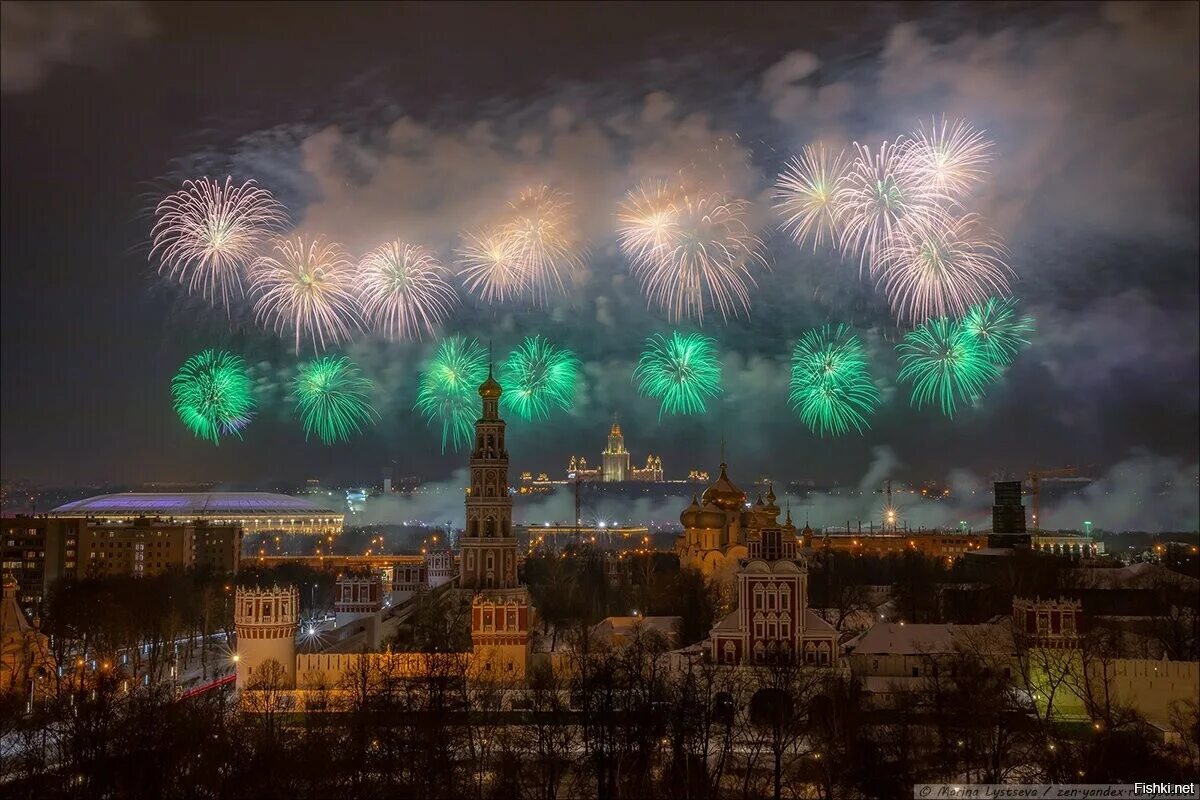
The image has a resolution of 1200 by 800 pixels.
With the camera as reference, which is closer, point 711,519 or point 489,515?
point 489,515

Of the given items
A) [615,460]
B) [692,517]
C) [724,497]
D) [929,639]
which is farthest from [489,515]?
[615,460]

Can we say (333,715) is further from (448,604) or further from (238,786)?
(448,604)

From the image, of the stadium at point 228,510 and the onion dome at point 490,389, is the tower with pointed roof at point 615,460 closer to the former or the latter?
the stadium at point 228,510

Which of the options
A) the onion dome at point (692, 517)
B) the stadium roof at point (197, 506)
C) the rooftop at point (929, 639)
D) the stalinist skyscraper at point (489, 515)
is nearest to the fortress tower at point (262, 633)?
the stalinist skyscraper at point (489, 515)

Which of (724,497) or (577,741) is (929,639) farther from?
(724,497)

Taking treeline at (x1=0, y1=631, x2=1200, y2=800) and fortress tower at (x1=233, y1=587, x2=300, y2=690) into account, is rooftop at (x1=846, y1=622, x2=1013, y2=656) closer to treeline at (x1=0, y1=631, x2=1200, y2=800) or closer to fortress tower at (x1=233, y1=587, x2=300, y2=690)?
treeline at (x1=0, y1=631, x2=1200, y2=800)

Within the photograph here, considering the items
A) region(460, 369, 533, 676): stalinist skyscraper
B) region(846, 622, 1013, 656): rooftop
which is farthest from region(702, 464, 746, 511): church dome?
region(846, 622, 1013, 656): rooftop

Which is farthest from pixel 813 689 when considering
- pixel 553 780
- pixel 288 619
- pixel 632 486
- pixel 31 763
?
pixel 632 486
